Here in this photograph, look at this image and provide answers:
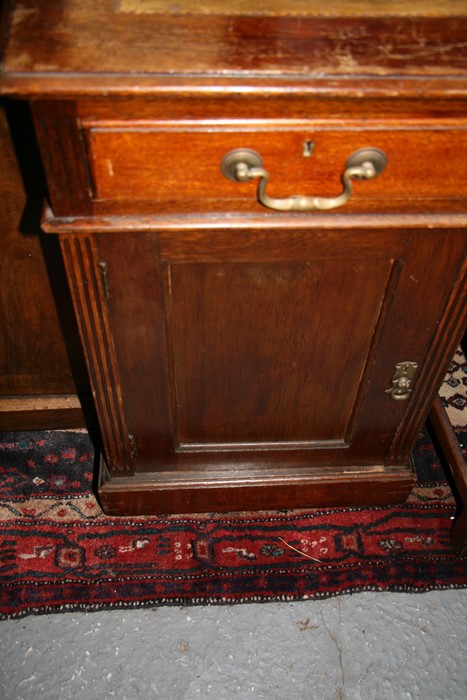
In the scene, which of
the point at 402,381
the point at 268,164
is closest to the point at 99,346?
the point at 268,164

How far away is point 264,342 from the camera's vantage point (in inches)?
44.4

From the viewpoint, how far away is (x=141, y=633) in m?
1.33

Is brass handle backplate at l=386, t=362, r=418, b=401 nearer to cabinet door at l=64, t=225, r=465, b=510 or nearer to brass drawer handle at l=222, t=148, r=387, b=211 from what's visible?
cabinet door at l=64, t=225, r=465, b=510

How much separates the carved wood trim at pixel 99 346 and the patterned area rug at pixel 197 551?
194mm

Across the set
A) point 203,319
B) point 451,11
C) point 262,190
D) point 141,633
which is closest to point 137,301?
point 203,319

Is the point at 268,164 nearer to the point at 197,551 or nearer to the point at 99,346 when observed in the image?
the point at 99,346

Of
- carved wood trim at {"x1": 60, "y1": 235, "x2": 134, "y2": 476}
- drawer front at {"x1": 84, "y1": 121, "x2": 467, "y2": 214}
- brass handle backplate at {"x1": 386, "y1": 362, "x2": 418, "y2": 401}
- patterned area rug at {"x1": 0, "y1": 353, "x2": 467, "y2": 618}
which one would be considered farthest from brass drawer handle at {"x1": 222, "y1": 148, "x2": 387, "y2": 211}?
patterned area rug at {"x1": 0, "y1": 353, "x2": 467, "y2": 618}

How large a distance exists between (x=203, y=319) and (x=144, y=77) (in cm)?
41

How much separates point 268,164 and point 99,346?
1.37ft

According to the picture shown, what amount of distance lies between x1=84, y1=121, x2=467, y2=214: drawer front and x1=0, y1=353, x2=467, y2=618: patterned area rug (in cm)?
81

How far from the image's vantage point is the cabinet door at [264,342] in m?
0.97

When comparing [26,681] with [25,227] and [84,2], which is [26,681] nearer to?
[25,227]

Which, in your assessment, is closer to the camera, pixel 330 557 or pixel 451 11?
pixel 451 11

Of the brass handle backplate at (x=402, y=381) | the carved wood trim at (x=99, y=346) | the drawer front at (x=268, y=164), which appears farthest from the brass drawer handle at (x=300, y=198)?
the brass handle backplate at (x=402, y=381)
